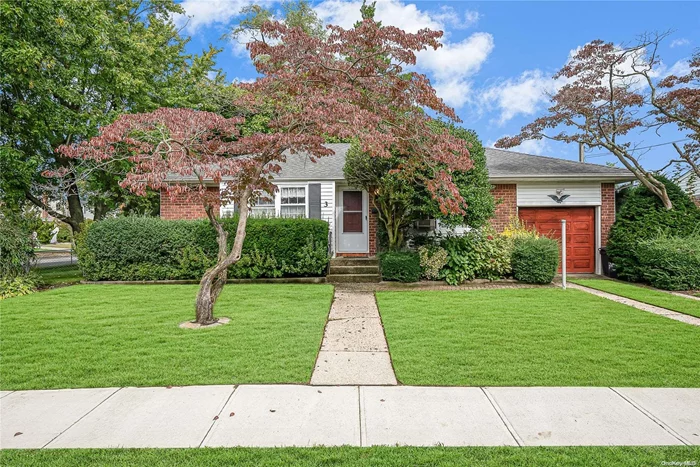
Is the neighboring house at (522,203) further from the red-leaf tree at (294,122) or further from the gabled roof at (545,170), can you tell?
the red-leaf tree at (294,122)

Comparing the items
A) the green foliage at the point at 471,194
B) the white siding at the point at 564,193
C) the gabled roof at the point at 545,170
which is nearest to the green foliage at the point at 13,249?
the green foliage at the point at 471,194

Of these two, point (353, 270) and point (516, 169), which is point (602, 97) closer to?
point (516, 169)

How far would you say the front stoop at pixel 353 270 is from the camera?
397 inches

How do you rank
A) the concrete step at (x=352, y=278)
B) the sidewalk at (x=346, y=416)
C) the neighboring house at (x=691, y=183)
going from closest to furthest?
the sidewalk at (x=346, y=416)
the concrete step at (x=352, y=278)
the neighboring house at (x=691, y=183)

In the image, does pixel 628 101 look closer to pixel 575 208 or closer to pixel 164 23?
pixel 575 208

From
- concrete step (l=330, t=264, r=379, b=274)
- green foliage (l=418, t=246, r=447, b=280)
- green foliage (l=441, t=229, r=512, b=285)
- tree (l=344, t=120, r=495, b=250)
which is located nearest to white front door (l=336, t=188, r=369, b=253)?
concrete step (l=330, t=264, r=379, b=274)

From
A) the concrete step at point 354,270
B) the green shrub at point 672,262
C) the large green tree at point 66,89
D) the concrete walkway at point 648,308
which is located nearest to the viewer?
the concrete walkway at point 648,308

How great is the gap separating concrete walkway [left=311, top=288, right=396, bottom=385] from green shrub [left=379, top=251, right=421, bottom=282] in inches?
98.4

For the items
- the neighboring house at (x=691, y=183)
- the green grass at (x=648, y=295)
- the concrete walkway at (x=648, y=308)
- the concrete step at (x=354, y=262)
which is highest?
the neighboring house at (x=691, y=183)

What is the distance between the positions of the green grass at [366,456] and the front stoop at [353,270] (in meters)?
7.49

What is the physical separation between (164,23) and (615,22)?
57.4 feet

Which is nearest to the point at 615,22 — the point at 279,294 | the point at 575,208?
the point at 575,208

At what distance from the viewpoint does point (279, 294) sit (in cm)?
824

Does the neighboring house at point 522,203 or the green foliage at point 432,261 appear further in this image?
Answer: the neighboring house at point 522,203
